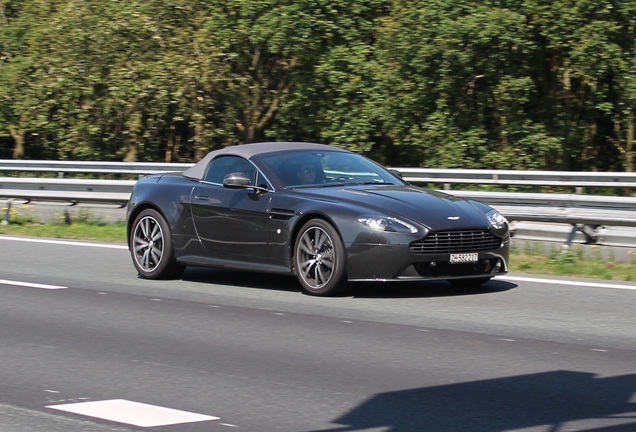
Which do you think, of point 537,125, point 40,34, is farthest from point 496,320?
point 40,34

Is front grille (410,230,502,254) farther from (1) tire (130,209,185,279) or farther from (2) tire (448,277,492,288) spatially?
(1) tire (130,209,185,279)

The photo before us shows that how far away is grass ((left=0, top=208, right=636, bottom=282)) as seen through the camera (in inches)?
444

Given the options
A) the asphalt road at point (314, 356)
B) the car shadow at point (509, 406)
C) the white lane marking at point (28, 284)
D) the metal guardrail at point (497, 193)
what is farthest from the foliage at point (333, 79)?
the car shadow at point (509, 406)

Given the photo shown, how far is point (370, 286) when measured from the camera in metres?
10.4

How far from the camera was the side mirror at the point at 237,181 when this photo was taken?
1023 cm

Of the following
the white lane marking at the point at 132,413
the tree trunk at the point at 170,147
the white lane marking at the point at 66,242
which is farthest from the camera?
the tree trunk at the point at 170,147

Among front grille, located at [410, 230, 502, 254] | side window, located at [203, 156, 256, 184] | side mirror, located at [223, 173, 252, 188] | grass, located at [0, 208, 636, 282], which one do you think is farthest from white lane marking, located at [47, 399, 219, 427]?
grass, located at [0, 208, 636, 282]

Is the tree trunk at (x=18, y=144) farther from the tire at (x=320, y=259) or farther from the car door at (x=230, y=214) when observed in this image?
the tire at (x=320, y=259)

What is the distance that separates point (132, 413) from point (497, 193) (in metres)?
9.56

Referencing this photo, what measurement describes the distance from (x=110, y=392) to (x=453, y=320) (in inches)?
124

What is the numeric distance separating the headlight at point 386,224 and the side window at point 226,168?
1628 mm

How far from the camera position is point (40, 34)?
27516 mm

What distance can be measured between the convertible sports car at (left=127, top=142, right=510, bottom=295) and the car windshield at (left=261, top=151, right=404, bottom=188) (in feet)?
0.04

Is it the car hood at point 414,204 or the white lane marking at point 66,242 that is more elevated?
the car hood at point 414,204
